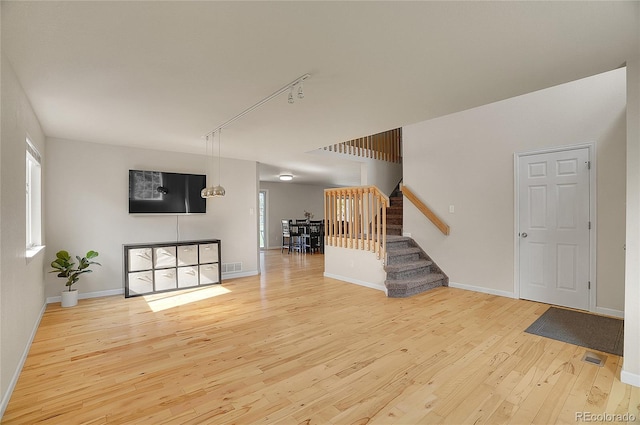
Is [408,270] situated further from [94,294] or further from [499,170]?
[94,294]

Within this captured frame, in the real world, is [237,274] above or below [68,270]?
below

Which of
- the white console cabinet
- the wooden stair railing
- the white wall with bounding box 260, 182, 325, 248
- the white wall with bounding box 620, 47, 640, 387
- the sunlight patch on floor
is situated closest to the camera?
the white wall with bounding box 620, 47, 640, 387

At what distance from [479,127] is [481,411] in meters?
4.11

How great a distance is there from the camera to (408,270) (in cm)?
483

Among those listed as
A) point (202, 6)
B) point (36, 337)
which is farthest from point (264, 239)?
point (202, 6)

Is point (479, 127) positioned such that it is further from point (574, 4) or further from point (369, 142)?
point (574, 4)

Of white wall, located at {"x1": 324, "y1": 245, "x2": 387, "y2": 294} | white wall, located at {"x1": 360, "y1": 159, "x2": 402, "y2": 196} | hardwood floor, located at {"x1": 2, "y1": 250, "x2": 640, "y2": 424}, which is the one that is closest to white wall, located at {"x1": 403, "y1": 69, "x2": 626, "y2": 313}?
hardwood floor, located at {"x1": 2, "y1": 250, "x2": 640, "y2": 424}

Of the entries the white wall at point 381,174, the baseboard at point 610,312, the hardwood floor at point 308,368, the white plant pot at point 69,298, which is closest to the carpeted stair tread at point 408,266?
the hardwood floor at point 308,368

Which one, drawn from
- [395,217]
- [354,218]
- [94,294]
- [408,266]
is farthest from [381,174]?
[94,294]

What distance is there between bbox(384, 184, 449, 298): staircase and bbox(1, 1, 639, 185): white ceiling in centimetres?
236

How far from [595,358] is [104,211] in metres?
6.18

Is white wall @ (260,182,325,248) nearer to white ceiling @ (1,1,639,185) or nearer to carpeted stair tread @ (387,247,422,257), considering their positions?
carpeted stair tread @ (387,247,422,257)

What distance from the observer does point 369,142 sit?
697 cm

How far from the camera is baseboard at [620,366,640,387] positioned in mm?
2131
